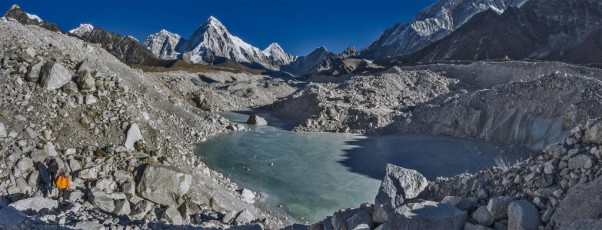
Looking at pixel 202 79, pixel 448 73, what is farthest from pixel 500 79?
pixel 202 79

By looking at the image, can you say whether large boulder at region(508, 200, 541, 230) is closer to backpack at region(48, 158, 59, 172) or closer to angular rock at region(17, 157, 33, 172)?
backpack at region(48, 158, 59, 172)

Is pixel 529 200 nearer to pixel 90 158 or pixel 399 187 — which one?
pixel 399 187

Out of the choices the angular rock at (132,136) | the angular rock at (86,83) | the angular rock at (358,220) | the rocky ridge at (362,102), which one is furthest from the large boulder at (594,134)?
the rocky ridge at (362,102)

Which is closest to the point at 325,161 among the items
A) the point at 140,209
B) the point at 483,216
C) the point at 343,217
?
the point at 140,209

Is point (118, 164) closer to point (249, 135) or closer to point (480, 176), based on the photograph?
point (480, 176)

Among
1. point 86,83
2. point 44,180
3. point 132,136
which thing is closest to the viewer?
point 44,180

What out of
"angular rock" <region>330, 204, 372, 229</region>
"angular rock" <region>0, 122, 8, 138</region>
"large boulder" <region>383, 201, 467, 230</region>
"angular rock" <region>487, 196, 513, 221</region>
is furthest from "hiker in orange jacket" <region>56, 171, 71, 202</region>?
"angular rock" <region>487, 196, 513, 221</region>
